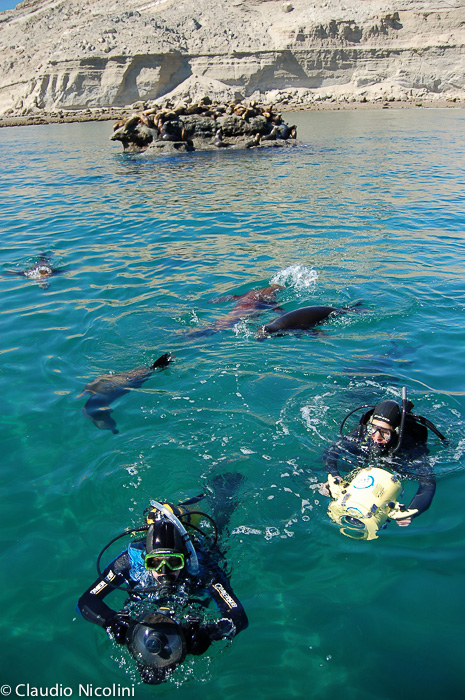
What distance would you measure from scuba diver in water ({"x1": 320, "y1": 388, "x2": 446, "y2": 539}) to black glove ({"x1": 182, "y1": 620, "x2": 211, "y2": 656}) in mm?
1364

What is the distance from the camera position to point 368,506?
3.85 metres

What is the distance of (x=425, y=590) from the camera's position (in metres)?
Answer: 3.55

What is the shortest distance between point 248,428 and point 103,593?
2.21 metres

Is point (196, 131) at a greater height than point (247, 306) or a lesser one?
greater

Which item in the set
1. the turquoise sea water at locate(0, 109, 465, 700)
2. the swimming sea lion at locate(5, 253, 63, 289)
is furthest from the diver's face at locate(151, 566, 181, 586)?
the swimming sea lion at locate(5, 253, 63, 289)

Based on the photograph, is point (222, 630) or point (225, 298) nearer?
point (222, 630)

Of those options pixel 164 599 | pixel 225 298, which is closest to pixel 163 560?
pixel 164 599

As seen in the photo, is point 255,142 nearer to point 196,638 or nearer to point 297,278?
point 297,278

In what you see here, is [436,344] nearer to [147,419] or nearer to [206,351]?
[206,351]

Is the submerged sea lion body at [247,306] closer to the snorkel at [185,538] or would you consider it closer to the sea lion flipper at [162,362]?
the sea lion flipper at [162,362]

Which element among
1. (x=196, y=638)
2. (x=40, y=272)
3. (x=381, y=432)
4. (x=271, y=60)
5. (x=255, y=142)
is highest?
(x=271, y=60)

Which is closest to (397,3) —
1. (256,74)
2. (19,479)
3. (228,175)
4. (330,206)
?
(256,74)

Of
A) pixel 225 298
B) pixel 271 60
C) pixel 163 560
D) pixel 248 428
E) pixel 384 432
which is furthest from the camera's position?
pixel 271 60

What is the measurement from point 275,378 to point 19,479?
2908 mm
